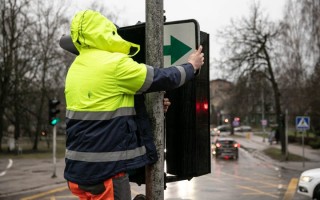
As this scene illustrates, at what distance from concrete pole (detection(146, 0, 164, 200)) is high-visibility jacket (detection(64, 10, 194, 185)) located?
0.14m

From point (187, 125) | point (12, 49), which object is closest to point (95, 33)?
point (187, 125)

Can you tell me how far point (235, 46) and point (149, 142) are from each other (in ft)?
110

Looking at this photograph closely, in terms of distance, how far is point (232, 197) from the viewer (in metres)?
14.4

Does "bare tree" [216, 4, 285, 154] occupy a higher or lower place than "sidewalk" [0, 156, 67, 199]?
higher

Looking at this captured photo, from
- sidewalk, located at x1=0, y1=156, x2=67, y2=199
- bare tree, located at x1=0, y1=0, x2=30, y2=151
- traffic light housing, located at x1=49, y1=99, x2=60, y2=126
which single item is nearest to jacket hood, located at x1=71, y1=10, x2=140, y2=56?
sidewalk, located at x1=0, y1=156, x2=67, y2=199

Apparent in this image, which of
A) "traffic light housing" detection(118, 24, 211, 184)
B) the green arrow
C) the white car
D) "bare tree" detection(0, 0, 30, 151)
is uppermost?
"bare tree" detection(0, 0, 30, 151)

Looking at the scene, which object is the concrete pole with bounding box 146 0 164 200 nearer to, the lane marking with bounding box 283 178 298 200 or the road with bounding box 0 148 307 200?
the road with bounding box 0 148 307 200

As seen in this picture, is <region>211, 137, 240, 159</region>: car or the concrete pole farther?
<region>211, 137, 240, 159</region>: car

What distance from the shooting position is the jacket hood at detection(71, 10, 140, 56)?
9.75 feet

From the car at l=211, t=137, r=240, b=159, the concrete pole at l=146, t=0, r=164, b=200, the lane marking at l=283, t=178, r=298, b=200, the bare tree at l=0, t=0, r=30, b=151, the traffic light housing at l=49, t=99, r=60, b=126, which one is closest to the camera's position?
the concrete pole at l=146, t=0, r=164, b=200

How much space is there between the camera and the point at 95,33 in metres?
2.97

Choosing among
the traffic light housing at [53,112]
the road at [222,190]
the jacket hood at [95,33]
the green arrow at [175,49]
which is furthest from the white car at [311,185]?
the traffic light housing at [53,112]

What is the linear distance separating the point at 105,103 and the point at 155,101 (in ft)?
1.39

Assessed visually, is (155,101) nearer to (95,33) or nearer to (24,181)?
(95,33)
